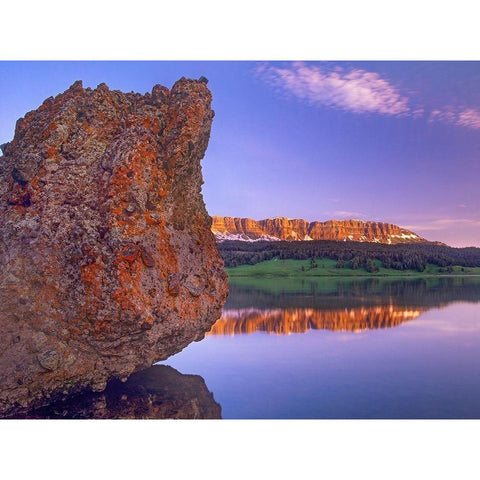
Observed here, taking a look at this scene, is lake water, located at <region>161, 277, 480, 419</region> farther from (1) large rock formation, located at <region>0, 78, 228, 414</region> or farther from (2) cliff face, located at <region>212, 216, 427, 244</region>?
(2) cliff face, located at <region>212, 216, 427, 244</region>

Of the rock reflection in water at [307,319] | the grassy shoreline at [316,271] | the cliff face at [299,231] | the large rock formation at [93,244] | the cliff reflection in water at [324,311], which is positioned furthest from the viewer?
the cliff face at [299,231]

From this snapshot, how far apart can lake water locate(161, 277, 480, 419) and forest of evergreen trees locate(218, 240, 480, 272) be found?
28339 mm

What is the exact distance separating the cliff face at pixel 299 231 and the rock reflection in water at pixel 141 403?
120ft

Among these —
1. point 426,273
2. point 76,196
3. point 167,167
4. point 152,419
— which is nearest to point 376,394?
point 152,419

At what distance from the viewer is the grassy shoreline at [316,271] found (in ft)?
166

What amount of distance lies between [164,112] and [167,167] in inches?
55.9

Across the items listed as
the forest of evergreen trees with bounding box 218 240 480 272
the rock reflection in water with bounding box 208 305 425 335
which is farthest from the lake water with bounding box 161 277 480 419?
the forest of evergreen trees with bounding box 218 240 480 272

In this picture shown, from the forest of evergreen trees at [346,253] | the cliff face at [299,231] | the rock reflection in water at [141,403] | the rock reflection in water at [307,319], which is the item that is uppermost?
the cliff face at [299,231]

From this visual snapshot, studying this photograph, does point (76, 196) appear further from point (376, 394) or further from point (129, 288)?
point (376, 394)

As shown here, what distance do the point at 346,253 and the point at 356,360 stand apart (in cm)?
4639

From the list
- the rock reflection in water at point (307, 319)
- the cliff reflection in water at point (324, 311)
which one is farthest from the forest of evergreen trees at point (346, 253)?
the rock reflection in water at point (307, 319)

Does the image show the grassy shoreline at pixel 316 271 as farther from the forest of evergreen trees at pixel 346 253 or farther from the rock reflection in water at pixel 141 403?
the rock reflection in water at pixel 141 403

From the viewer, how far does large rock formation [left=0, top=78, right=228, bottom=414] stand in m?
9.09

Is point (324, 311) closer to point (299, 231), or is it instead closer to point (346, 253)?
point (346, 253)
